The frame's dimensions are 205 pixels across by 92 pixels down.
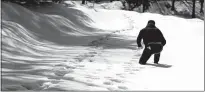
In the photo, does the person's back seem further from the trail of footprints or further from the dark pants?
the trail of footprints

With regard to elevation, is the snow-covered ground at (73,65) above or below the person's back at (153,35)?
below

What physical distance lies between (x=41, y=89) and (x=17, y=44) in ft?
20.2

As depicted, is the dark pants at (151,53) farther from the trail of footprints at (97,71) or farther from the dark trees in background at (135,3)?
the dark trees in background at (135,3)

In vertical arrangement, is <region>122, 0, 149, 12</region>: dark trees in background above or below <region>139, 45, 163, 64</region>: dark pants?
below

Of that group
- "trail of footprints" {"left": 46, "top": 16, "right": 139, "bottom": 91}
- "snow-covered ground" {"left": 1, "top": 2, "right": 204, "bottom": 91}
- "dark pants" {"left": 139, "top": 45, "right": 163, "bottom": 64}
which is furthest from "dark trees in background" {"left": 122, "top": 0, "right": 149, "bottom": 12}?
"dark pants" {"left": 139, "top": 45, "right": 163, "bottom": 64}

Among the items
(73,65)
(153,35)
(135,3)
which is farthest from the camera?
(135,3)

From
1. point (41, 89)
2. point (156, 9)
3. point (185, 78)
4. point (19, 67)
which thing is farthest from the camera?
A: point (156, 9)

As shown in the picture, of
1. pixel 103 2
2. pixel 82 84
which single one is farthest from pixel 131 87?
pixel 103 2

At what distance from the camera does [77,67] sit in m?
8.72

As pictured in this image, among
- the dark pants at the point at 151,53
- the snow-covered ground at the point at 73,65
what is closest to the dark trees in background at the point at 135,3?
the snow-covered ground at the point at 73,65

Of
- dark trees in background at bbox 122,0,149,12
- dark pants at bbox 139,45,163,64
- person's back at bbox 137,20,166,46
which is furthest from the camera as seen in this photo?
dark trees in background at bbox 122,0,149,12

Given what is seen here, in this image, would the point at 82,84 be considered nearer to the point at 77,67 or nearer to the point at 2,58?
the point at 77,67

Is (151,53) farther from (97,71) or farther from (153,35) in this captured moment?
(97,71)

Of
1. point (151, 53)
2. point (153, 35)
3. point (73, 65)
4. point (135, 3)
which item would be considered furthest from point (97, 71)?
point (135, 3)
